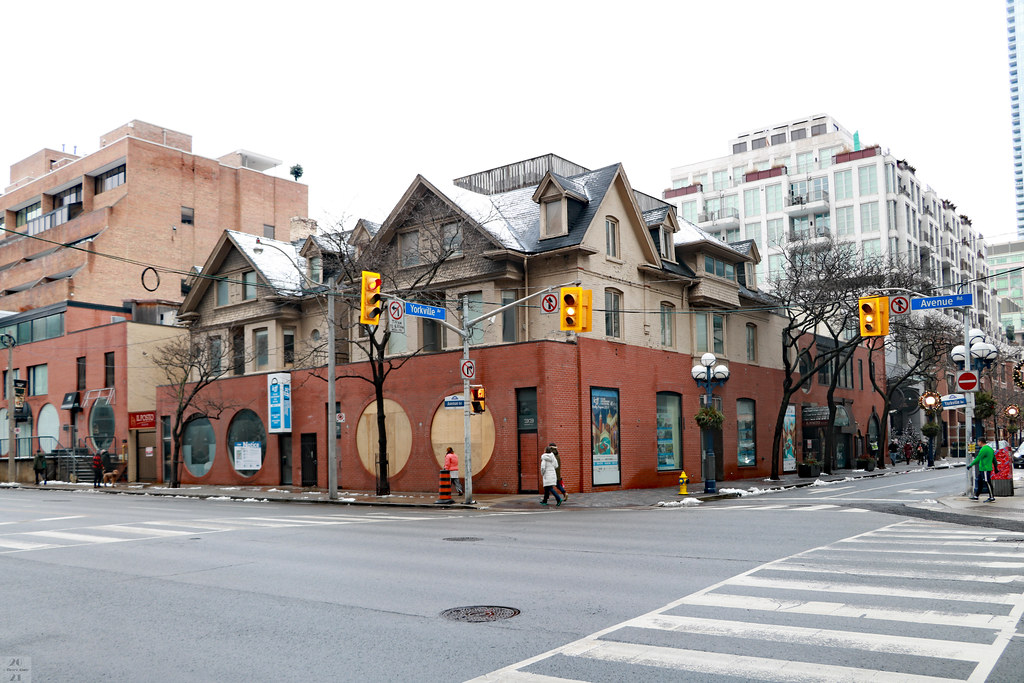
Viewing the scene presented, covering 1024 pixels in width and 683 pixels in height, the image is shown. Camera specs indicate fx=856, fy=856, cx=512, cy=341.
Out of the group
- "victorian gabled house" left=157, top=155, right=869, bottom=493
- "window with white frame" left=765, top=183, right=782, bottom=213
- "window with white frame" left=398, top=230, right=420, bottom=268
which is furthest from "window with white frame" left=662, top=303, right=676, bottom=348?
"window with white frame" left=765, top=183, right=782, bottom=213

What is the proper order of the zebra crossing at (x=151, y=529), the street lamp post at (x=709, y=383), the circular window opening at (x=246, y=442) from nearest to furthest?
the zebra crossing at (x=151, y=529) → the street lamp post at (x=709, y=383) → the circular window opening at (x=246, y=442)

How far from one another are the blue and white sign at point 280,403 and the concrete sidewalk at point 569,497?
263 centimetres

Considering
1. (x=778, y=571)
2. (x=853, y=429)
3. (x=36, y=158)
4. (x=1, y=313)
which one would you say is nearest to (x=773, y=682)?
(x=778, y=571)

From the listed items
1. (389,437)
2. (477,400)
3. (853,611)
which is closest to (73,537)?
(477,400)

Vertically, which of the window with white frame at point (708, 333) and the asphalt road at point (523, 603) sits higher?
the window with white frame at point (708, 333)

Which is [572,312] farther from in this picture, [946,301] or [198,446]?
[198,446]

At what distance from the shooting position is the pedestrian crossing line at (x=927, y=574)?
10328 mm

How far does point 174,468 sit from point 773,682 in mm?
37266

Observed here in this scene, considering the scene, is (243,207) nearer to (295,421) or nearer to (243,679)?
(295,421)

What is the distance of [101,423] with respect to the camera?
47750 mm

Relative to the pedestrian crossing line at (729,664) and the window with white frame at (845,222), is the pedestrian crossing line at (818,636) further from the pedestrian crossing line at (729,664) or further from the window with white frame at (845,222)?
the window with white frame at (845,222)

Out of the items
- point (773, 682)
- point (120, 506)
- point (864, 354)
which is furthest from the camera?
point (864, 354)

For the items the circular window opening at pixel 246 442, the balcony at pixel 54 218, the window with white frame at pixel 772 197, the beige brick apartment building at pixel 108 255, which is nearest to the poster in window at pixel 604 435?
the circular window opening at pixel 246 442

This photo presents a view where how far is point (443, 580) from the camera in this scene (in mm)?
10969
